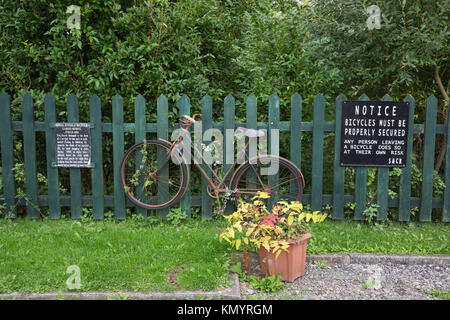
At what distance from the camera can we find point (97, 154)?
5.30 meters

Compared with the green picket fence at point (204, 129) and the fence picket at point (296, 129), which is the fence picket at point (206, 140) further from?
the fence picket at point (296, 129)

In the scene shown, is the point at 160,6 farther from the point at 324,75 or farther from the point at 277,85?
the point at 324,75

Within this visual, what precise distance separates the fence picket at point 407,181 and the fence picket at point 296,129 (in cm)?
127

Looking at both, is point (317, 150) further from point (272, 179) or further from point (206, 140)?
point (206, 140)

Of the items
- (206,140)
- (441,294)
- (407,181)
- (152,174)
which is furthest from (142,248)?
(407,181)

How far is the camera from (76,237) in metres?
4.64

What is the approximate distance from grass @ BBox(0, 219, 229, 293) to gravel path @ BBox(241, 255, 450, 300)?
1.71 ft

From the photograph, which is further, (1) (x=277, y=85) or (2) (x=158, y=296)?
(1) (x=277, y=85)

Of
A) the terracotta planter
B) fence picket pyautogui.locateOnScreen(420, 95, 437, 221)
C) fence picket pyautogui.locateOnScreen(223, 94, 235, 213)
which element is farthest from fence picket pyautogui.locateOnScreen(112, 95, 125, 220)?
fence picket pyautogui.locateOnScreen(420, 95, 437, 221)

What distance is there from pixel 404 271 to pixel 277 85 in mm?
2749

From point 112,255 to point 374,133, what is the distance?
10.9 feet
